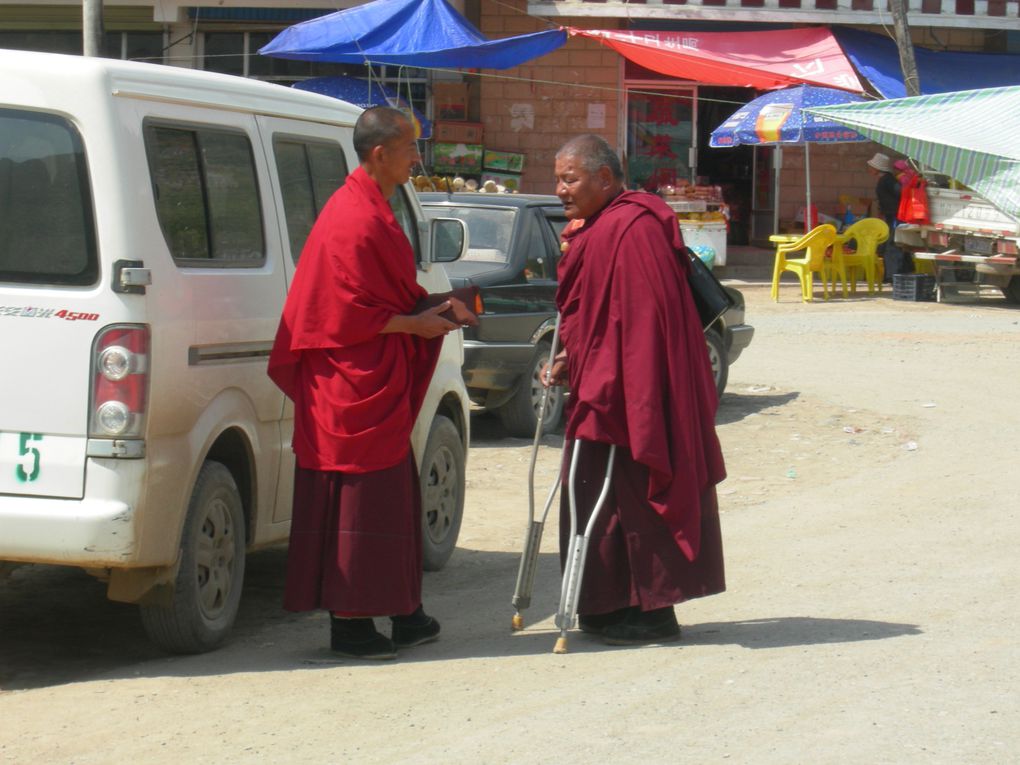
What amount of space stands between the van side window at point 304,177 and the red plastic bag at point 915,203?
14.8m

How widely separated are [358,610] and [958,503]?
453cm

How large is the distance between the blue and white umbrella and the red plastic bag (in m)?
0.90

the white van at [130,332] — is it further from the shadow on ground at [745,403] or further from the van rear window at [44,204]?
the shadow on ground at [745,403]

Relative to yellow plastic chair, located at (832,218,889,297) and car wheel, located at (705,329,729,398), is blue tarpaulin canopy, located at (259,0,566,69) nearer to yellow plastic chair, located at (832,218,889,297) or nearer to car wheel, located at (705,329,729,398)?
yellow plastic chair, located at (832,218,889,297)

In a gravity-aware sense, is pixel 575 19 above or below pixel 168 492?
above

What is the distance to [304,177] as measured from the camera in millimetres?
6129

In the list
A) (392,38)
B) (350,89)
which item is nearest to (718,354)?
(392,38)

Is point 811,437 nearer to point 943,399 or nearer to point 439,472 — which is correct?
point 943,399

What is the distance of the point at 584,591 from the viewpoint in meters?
5.53

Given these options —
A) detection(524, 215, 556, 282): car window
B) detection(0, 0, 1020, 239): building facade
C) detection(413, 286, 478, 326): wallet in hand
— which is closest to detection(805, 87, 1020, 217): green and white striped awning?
detection(524, 215, 556, 282): car window

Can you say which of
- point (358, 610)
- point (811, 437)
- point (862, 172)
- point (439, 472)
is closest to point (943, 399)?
point (811, 437)

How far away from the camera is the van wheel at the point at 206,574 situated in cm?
521

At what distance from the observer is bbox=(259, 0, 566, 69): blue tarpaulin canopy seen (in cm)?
1836

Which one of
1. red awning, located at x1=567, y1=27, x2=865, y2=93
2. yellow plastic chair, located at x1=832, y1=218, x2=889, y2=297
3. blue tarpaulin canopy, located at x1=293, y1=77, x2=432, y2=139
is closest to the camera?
blue tarpaulin canopy, located at x1=293, y1=77, x2=432, y2=139
